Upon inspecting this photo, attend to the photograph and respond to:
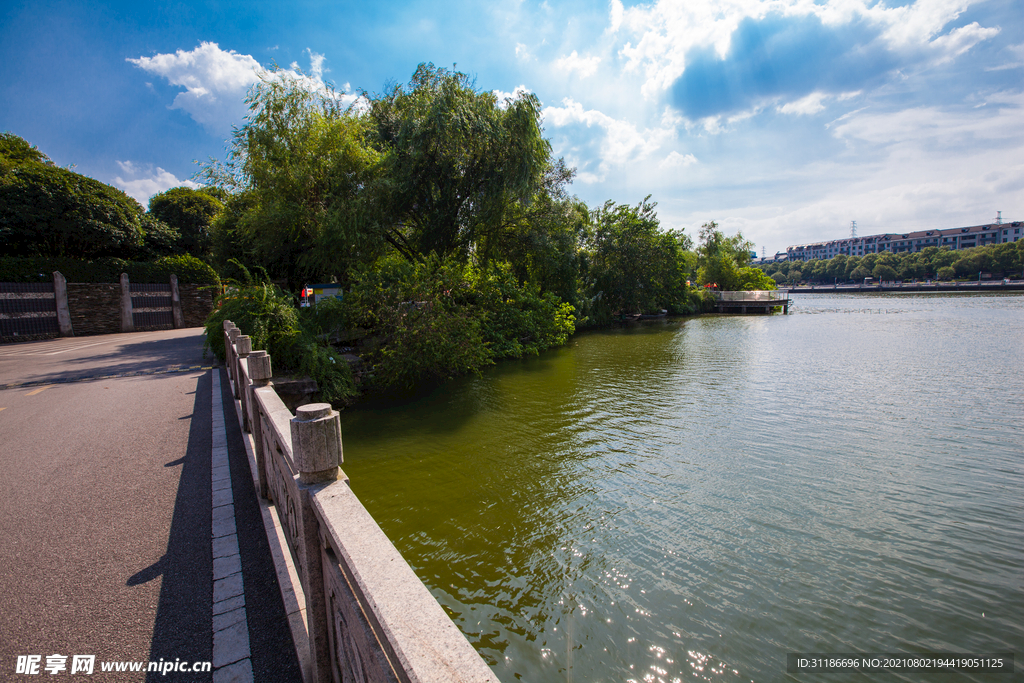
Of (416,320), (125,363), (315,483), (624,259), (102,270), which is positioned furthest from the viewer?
(624,259)

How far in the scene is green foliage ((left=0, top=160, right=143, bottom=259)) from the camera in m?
17.8

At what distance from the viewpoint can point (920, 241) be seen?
123m

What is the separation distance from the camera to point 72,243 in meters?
20.1

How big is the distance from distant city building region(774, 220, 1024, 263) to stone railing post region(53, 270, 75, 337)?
140m

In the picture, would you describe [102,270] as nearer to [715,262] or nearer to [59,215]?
[59,215]

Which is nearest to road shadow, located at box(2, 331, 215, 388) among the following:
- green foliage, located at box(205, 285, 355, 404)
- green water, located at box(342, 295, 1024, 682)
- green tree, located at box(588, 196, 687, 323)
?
green foliage, located at box(205, 285, 355, 404)

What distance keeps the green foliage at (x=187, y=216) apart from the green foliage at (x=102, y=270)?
25.7 feet

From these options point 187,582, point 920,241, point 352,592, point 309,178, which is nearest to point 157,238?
point 309,178

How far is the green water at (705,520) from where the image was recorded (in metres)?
3.69

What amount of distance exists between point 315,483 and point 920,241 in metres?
170

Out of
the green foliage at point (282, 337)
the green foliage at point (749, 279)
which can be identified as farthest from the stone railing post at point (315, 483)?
the green foliage at point (749, 279)

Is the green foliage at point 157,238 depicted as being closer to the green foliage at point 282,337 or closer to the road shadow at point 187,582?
the green foliage at point 282,337

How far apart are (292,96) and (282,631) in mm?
19132

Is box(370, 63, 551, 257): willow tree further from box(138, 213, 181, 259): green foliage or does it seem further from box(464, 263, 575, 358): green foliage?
box(138, 213, 181, 259): green foliage
